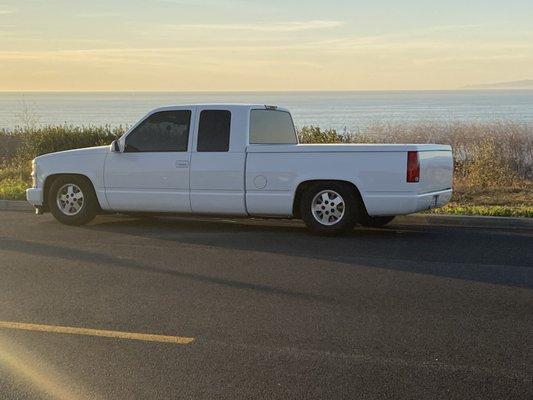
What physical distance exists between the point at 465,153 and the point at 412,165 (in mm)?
10496

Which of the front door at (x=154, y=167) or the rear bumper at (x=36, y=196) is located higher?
the front door at (x=154, y=167)

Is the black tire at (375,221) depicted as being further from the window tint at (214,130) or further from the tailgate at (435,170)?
the window tint at (214,130)

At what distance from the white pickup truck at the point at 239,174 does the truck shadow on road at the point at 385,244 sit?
342mm

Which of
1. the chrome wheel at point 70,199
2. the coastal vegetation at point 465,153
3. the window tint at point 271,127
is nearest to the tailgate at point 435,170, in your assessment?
the coastal vegetation at point 465,153

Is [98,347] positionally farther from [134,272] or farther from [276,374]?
[134,272]

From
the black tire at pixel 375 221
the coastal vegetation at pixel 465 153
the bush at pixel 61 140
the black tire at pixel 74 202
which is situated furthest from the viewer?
the bush at pixel 61 140

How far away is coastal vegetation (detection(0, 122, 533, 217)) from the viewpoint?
1446 cm

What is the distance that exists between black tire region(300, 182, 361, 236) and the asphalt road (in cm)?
22

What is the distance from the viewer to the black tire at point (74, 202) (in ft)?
39.1

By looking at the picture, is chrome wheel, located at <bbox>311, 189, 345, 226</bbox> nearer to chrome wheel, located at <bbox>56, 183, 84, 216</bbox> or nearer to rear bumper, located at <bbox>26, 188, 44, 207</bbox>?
chrome wheel, located at <bbox>56, 183, 84, 216</bbox>

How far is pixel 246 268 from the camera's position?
8586 millimetres

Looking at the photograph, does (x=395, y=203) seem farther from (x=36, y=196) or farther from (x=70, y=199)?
(x=36, y=196)

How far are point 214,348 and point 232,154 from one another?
19.0ft

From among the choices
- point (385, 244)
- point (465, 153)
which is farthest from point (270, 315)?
point (465, 153)
